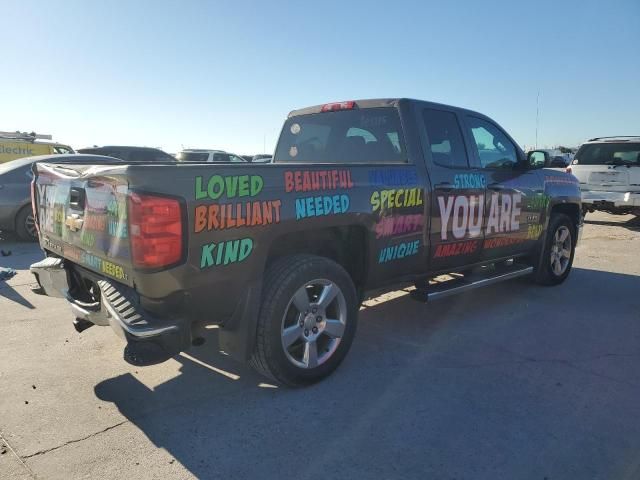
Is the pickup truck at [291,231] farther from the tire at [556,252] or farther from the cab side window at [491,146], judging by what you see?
the tire at [556,252]

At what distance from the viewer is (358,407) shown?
3.14m

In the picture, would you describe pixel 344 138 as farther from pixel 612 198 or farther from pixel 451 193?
pixel 612 198

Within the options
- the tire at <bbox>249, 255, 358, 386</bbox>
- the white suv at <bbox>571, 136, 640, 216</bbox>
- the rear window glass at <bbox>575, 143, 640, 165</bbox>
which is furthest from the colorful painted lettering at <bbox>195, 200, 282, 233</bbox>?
the rear window glass at <bbox>575, 143, 640, 165</bbox>

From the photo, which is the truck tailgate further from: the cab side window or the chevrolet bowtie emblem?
the cab side window

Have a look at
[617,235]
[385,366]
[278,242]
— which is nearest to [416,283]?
[385,366]

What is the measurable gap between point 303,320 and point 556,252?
4163 mm

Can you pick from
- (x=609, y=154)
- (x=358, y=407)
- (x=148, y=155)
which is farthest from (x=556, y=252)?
(x=148, y=155)

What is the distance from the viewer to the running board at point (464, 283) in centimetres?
423

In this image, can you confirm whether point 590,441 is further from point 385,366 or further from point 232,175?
point 232,175

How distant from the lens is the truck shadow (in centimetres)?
264

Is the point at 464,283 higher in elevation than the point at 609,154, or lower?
lower

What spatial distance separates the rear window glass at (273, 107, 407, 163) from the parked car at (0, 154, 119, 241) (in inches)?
204

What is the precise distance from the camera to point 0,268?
6.62 metres

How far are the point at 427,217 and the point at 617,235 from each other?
8500 millimetres
